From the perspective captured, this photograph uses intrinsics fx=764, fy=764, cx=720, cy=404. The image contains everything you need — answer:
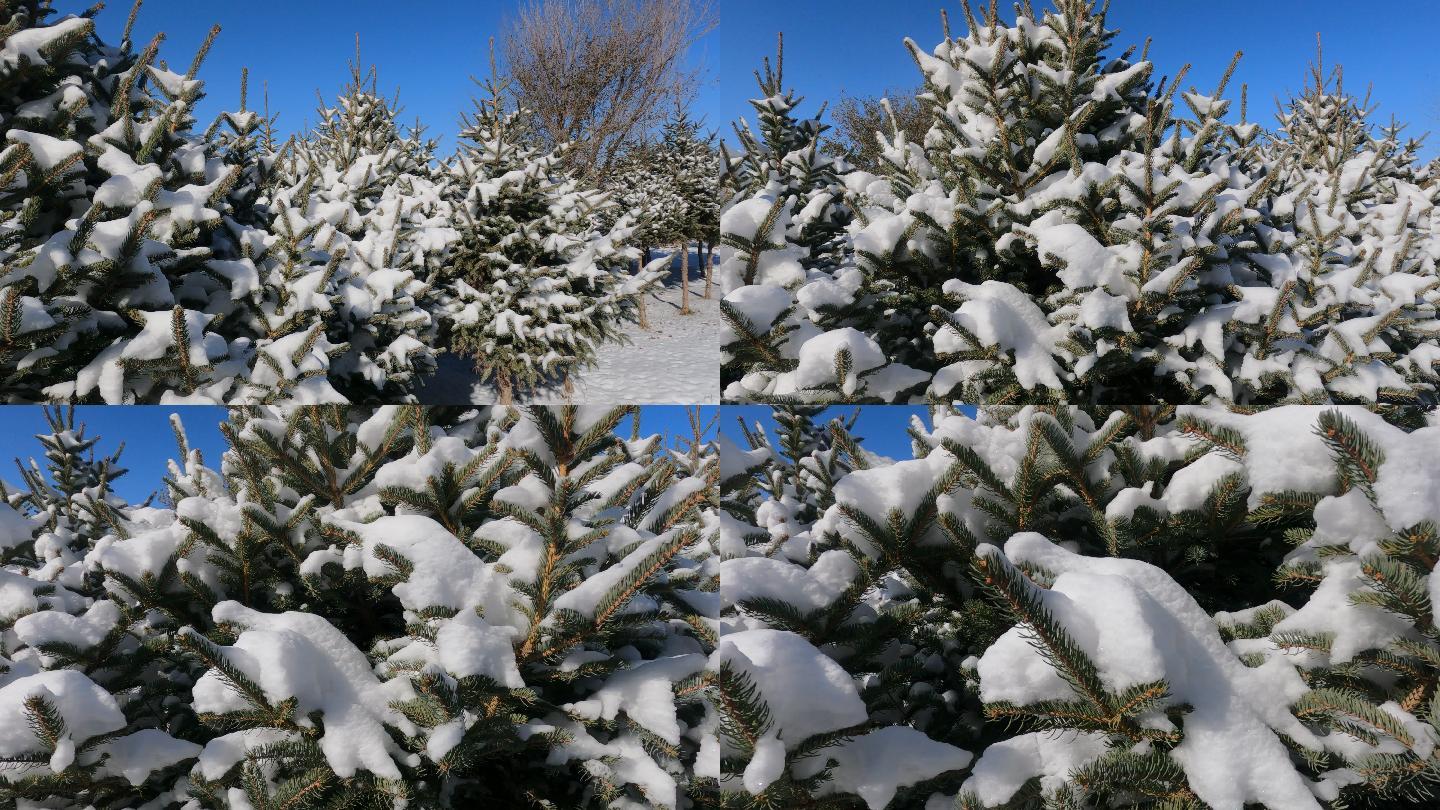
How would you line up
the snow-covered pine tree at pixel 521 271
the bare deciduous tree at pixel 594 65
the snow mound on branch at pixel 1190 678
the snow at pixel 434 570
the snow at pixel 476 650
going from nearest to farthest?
the snow mound on branch at pixel 1190 678, the snow at pixel 476 650, the snow at pixel 434 570, the snow-covered pine tree at pixel 521 271, the bare deciduous tree at pixel 594 65

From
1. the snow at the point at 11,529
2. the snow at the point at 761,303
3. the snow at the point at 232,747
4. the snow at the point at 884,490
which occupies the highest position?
the snow at the point at 761,303

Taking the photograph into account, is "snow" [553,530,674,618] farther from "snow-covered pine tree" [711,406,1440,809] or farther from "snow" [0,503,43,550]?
"snow" [0,503,43,550]

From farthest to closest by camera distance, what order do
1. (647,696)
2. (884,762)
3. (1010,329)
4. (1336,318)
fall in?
(1336,318), (1010,329), (647,696), (884,762)

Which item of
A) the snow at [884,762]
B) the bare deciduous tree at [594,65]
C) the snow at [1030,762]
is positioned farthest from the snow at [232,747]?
the bare deciduous tree at [594,65]

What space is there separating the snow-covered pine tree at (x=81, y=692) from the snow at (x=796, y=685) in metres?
1.18

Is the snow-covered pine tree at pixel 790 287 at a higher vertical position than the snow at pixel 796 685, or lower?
higher

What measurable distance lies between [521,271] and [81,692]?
6.59 meters

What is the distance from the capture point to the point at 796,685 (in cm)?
133

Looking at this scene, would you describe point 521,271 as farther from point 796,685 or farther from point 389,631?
point 796,685

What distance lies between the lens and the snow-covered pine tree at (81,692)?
1.45 m

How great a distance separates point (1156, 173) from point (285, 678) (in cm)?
315

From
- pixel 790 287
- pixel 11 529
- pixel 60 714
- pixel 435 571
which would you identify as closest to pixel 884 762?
pixel 435 571

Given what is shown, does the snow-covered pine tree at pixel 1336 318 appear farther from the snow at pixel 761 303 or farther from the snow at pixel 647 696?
the snow at pixel 647 696

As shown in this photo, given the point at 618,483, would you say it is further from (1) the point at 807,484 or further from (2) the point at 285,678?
(1) the point at 807,484
